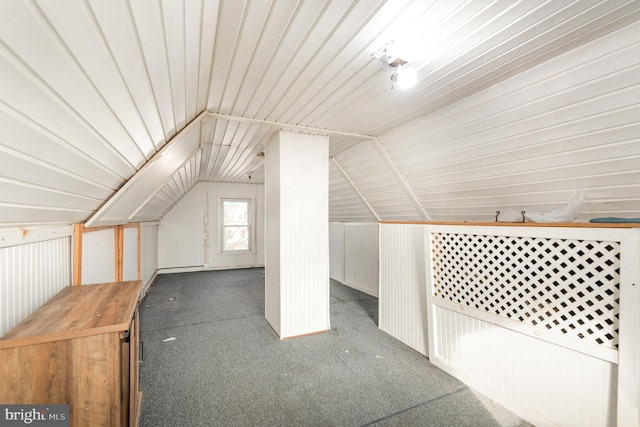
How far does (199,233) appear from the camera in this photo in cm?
643

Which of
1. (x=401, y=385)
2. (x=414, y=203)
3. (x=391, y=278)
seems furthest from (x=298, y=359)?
(x=414, y=203)

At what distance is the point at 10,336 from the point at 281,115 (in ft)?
7.05

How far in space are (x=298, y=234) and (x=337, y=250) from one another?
2.65 meters

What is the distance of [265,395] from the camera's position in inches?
76.3

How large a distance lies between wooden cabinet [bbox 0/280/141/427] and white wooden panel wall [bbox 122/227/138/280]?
2.38 m

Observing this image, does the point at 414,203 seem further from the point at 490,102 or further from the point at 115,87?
the point at 115,87

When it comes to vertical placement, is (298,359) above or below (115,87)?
below

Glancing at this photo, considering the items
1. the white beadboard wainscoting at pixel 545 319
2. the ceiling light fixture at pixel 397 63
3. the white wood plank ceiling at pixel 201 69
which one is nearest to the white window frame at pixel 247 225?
the white wood plank ceiling at pixel 201 69

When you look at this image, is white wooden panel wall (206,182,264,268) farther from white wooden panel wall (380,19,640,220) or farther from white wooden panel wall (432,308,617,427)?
white wooden panel wall (432,308,617,427)

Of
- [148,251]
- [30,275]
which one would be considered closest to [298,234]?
[30,275]

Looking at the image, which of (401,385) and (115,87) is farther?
(401,385)

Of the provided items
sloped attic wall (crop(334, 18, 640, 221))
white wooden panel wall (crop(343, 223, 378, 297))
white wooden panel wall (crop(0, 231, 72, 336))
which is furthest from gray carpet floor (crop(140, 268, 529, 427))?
sloped attic wall (crop(334, 18, 640, 221))

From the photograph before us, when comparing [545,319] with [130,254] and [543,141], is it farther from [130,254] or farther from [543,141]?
A: [130,254]

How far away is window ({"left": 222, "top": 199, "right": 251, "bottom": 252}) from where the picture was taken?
671 centimetres
